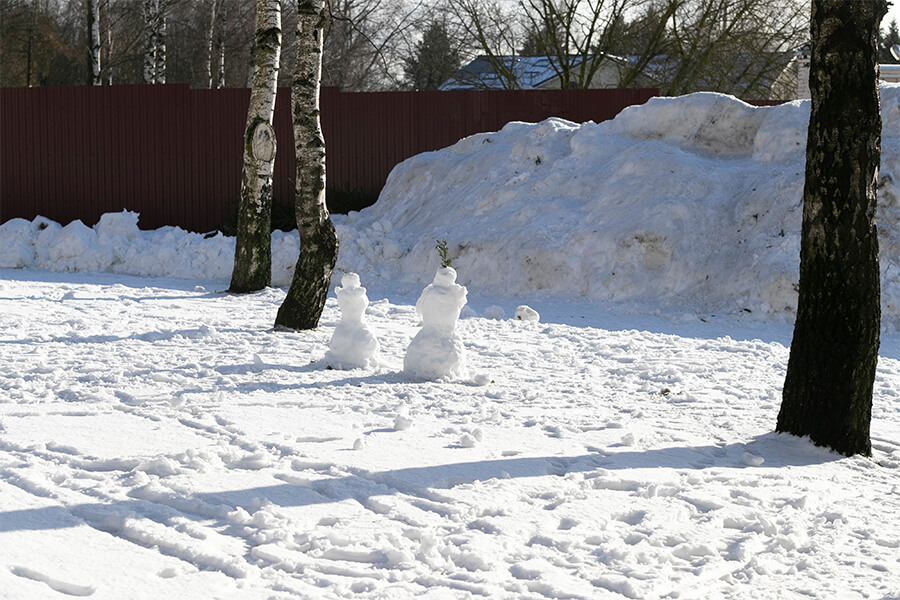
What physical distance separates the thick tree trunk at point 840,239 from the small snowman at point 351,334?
2.84m

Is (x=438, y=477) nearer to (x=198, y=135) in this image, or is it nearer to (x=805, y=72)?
(x=198, y=135)

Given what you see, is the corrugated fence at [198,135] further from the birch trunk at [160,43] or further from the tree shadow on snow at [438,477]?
the tree shadow on snow at [438,477]

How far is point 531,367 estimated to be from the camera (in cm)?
692

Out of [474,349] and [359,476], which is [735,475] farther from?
[474,349]

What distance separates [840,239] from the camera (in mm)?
4809

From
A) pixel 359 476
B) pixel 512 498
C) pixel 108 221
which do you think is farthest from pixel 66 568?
pixel 108 221

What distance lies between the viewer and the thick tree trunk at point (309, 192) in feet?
25.8

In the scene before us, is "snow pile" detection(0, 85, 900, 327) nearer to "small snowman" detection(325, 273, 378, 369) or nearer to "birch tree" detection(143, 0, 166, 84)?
"small snowman" detection(325, 273, 378, 369)

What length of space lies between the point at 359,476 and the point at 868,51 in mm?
3281

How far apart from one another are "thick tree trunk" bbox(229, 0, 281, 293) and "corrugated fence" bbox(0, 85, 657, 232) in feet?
15.9

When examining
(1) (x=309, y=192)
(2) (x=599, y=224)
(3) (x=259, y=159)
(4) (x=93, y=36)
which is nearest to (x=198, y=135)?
(4) (x=93, y=36)

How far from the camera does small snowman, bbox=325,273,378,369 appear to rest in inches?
255

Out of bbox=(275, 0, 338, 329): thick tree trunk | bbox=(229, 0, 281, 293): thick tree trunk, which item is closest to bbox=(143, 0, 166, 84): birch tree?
bbox=(229, 0, 281, 293): thick tree trunk

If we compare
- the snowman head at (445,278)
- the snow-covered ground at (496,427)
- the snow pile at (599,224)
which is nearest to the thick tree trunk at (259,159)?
the snow-covered ground at (496,427)
